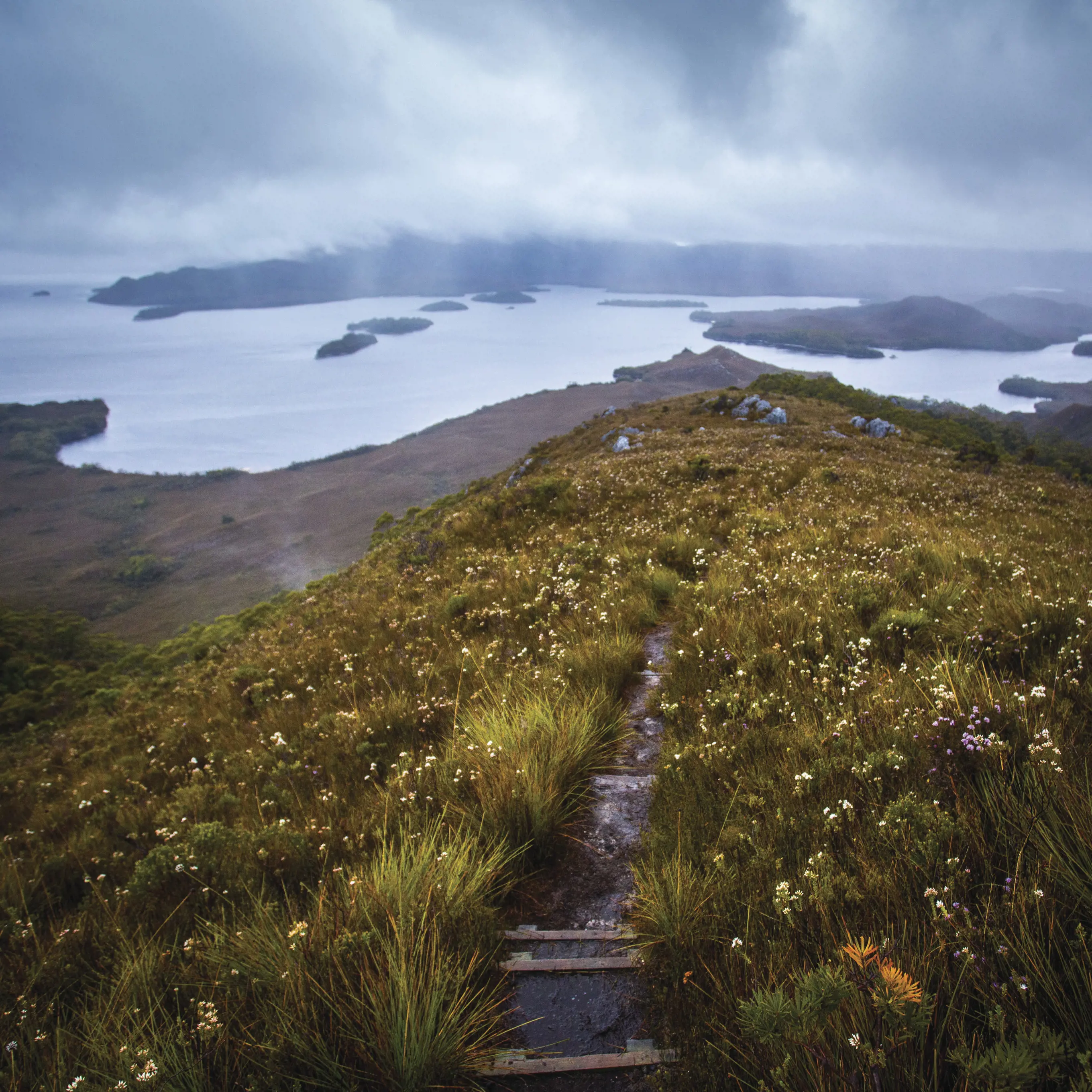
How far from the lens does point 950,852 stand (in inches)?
95.8

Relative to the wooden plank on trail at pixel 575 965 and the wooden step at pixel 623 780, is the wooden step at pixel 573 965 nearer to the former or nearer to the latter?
the wooden plank on trail at pixel 575 965

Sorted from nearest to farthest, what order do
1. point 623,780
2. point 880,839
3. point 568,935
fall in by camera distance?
1. point 880,839
2. point 568,935
3. point 623,780

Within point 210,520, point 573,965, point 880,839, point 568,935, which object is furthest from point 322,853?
point 210,520

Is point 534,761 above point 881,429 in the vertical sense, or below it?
below

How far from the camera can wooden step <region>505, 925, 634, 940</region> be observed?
2.90 metres

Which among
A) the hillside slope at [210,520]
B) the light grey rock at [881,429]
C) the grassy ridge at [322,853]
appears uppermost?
the light grey rock at [881,429]

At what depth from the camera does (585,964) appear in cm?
274

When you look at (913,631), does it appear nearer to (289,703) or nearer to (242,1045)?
(242,1045)

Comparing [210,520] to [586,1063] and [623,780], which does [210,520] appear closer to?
[623,780]

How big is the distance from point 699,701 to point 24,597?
15738 centimetres

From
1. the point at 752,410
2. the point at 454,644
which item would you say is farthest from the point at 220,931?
the point at 752,410

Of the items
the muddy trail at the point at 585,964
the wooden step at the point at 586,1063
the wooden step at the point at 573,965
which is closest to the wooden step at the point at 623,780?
the muddy trail at the point at 585,964

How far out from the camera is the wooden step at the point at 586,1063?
2.25 metres

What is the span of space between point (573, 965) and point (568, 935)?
0.18 meters
